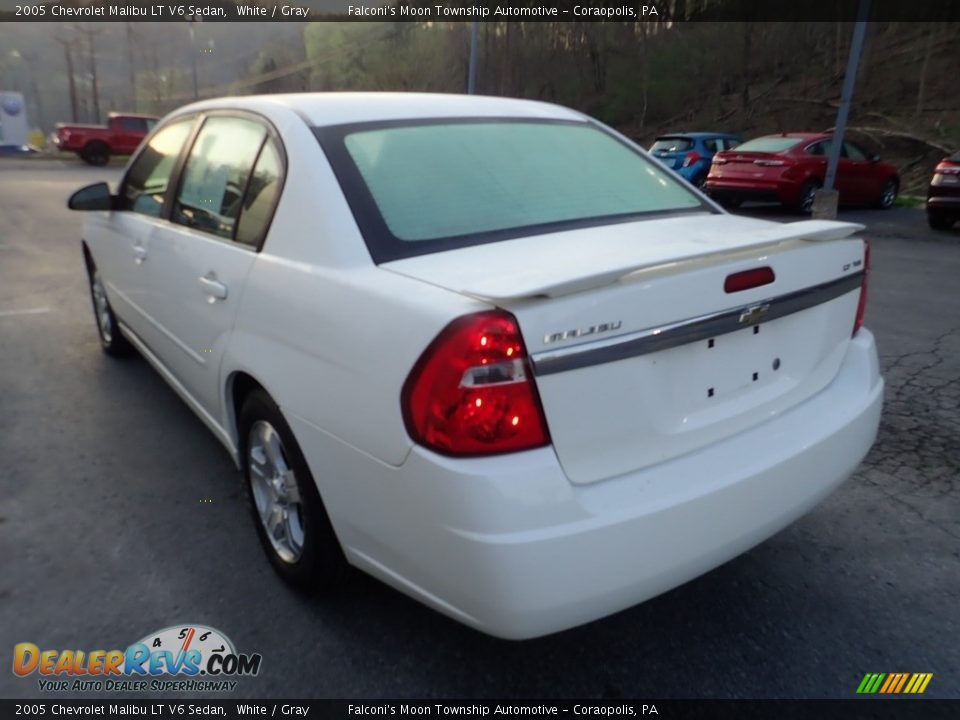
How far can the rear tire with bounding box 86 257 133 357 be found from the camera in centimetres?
482

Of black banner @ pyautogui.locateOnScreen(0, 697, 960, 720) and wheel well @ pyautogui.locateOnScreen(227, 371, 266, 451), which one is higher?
wheel well @ pyautogui.locateOnScreen(227, 371, 266, 451)

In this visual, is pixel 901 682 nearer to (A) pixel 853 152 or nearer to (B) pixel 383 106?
(B) pixel 383 106

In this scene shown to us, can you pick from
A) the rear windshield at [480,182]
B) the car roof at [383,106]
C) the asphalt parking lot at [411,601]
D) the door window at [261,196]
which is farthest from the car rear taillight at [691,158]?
the door window at [261,196]

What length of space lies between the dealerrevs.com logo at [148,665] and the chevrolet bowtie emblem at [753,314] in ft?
5.50

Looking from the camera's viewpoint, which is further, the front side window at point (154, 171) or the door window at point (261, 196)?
the front side window at point (154, 171)

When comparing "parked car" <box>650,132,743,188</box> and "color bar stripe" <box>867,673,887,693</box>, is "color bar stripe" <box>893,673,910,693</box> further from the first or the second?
"parked car" <box>650,132,743,188</box>

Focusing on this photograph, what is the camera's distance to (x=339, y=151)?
243cm

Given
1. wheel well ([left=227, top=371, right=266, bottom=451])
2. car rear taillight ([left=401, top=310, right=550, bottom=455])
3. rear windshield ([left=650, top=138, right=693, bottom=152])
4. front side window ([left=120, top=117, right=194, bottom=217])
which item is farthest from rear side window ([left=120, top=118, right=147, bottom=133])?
car rear taillight ([left=401, top=310, right=550, bottom=455])

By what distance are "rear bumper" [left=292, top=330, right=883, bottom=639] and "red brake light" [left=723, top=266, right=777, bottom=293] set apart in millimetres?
399

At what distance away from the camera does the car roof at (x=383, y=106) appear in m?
2.64

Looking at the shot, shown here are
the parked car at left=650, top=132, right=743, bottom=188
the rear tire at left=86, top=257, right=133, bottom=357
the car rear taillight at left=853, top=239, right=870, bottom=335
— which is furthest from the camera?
the parked car at left=650, top=132, right=743, bottom=188

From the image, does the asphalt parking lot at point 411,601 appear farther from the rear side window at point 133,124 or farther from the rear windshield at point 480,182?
the rear side window at point 133,124

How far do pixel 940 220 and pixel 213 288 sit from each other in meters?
12.2

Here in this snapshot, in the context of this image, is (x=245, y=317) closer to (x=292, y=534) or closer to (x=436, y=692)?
(x=292, y=534)
